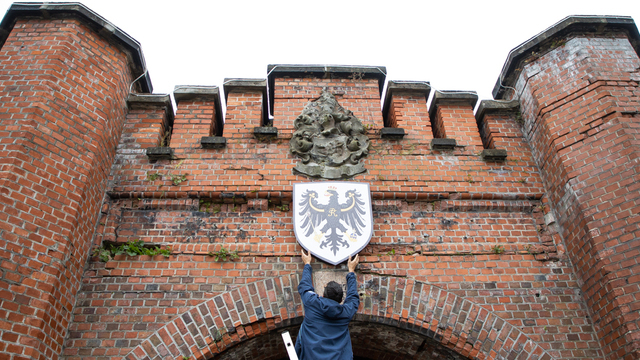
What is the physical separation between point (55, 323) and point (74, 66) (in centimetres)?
287

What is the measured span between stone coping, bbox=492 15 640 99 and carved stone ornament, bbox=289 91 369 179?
2316 millimetres

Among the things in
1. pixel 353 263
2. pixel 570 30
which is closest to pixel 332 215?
pixel 353 263

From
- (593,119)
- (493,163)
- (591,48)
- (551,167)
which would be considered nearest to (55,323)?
(493,163)

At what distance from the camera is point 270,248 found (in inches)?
187

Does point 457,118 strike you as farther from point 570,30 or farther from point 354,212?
point 354,212

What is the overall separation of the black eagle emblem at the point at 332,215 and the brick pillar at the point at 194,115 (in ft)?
5.39

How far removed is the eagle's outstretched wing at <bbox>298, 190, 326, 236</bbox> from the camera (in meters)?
4.70

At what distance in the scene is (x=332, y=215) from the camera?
4770 millimetres

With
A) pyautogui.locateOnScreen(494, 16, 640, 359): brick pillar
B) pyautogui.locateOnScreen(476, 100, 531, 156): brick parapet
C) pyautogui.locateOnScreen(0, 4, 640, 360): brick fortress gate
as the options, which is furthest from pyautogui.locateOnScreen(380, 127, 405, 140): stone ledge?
pyautogui.locateOnScreen(494, 16, 640, 359): brick pillar

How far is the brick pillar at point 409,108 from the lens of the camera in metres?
5.74

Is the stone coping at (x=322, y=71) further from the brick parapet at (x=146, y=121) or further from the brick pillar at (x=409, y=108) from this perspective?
the brick parapet at (x=146, y=121)

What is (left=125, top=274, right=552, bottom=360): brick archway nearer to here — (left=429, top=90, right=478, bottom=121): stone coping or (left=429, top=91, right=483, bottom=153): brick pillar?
(left=429, top=91, right=483, bottom=153): brick pillar

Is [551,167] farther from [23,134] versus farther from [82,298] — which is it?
[23,134]

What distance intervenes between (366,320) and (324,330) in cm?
70
